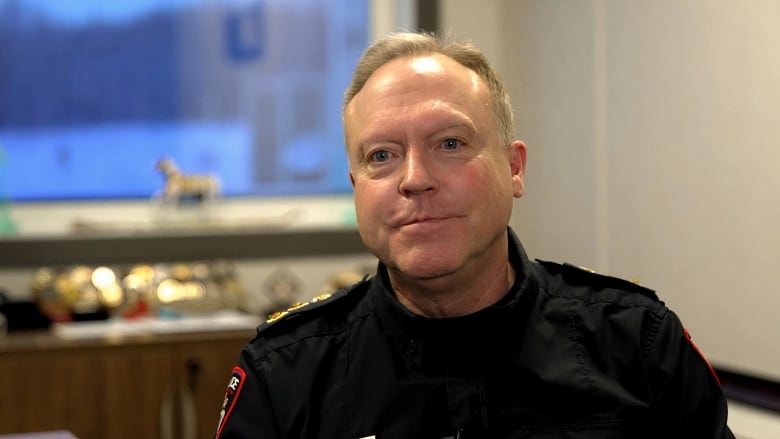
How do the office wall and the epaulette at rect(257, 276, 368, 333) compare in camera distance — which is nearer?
the epaulette at rect(257, 276, 368, 333)

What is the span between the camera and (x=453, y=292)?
61.5 inches

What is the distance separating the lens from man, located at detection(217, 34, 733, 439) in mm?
1521

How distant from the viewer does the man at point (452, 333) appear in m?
1.52

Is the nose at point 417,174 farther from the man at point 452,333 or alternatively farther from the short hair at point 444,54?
the short hair at point 444,54

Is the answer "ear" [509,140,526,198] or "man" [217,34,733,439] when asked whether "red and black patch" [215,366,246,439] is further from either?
"ear" [509,140,526,198]

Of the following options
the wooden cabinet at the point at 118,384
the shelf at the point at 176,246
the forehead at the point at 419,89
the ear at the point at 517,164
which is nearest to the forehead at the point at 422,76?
the forehead at the point at 419,89

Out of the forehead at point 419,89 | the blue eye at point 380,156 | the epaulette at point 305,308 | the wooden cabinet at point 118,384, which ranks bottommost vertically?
the wooden cabinet at point 118,384

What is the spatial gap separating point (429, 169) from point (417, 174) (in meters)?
0.02

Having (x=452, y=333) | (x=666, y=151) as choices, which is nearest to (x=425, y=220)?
(x=452, y=333)

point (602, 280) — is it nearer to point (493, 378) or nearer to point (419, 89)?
point (493, 378)

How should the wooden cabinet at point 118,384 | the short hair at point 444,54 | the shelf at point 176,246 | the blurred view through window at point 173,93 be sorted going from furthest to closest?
1. the blurred view through window at point 173,93
2. the shelf at point 176,246
3. the wooden cabinet at point 118,384
4. the short hair at point 444,54

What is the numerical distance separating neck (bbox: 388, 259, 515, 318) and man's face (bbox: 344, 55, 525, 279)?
28 millimetres

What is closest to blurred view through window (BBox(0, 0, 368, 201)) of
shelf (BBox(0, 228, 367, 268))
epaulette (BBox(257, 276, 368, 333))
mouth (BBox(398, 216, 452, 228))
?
shelf (BBox(0, 228, 367, 268))

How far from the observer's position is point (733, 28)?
2.50 m
